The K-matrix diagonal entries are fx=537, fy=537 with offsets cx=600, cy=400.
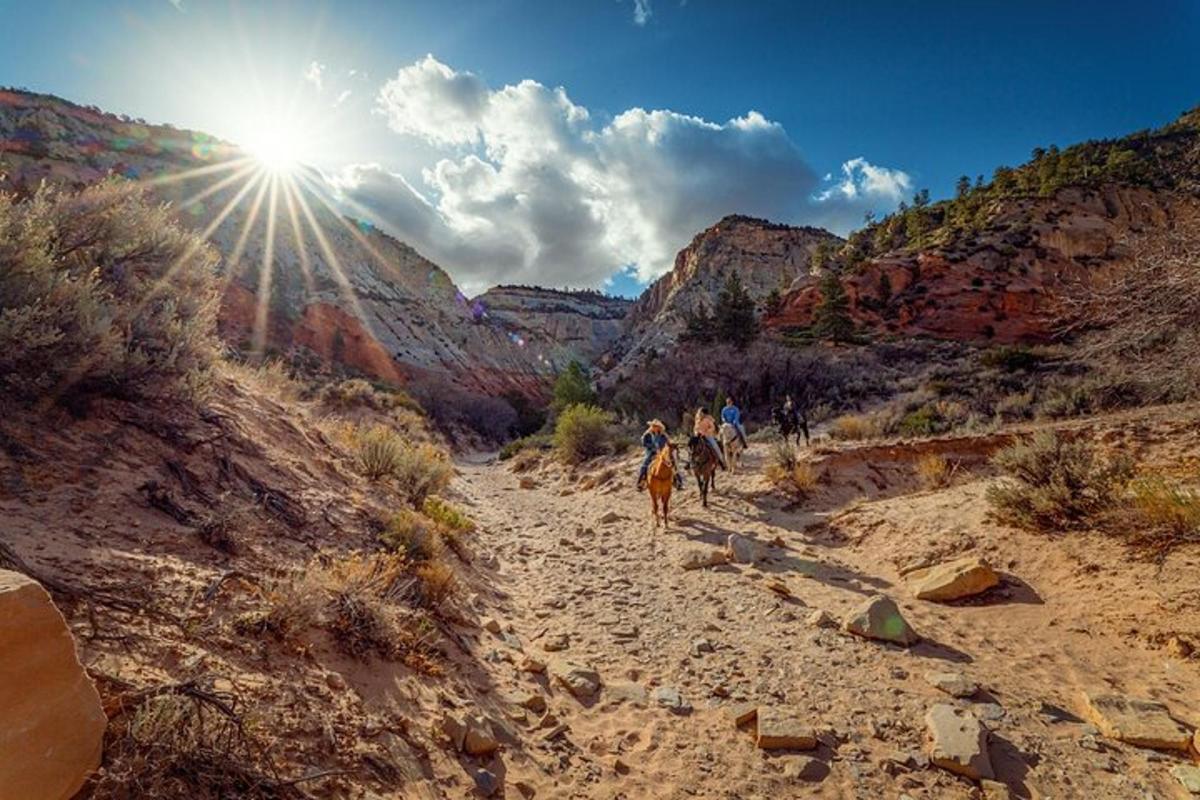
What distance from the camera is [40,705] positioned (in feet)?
5.99

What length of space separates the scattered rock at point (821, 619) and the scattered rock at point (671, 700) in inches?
78.0

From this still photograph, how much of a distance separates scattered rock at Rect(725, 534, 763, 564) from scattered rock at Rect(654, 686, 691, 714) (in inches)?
142

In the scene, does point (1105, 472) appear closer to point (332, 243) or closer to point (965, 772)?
point (965, 772)

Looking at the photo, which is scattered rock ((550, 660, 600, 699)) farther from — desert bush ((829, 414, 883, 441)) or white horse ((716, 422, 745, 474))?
desert bush ((829, 414, 883, 441))

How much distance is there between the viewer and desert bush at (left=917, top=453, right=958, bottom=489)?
9.95 meters

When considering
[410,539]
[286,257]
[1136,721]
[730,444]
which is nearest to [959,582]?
[1136,721]

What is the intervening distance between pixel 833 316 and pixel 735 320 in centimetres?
728

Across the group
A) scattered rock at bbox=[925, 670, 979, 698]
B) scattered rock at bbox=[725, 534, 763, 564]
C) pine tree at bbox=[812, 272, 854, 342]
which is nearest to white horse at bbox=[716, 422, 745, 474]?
scattered rock at bbox=[725, 534, 763, 564]

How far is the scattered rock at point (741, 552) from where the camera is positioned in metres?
7.84

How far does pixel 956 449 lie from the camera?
37.6 ft

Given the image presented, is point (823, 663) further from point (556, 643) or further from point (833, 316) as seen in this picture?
point (833, 316)

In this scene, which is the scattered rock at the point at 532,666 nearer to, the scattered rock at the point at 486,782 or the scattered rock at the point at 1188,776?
the scattered rock at the point at 486,782

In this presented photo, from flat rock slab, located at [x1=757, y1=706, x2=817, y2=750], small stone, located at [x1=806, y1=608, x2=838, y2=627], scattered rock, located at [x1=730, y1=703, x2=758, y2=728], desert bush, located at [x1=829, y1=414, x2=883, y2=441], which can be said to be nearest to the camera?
flat rock slab, located at [x1=757, y1=706, x2=817, y2=750]

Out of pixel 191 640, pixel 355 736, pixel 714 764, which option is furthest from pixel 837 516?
pixel 191 640
